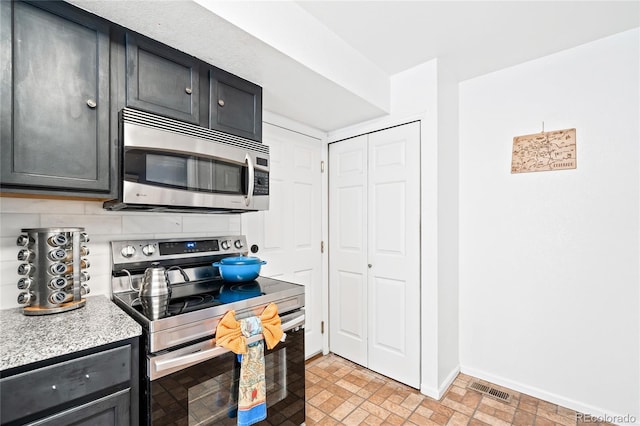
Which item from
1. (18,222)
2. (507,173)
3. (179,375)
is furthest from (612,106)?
(18,222)

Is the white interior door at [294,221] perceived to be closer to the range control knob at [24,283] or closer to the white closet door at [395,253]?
the white closet door at [395,253]

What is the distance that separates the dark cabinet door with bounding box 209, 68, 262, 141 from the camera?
172cm

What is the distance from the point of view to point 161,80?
4.98ft

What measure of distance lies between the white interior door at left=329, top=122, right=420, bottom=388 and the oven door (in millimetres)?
994

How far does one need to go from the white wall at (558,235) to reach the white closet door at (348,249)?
0.83 metres

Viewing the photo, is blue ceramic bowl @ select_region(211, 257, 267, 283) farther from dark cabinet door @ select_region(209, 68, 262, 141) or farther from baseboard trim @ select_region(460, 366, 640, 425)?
baseboard trim @ select_region(460, 366, 640, 425)

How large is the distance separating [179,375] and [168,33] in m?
1.52

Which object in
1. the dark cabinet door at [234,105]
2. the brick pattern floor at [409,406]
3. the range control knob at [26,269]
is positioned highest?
the dark cabinet door at [234,105]

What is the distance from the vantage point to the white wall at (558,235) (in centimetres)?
195

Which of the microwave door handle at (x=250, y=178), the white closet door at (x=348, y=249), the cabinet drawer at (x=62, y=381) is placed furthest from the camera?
the white closet door at (x=348, y=249)

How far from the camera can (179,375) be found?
1.26 m

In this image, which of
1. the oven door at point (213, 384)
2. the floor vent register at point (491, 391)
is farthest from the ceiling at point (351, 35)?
the floor vent register at point (491, 391)

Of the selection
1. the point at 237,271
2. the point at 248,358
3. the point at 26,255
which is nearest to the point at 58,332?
the point at 26,255

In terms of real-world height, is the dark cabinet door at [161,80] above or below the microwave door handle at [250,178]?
above
